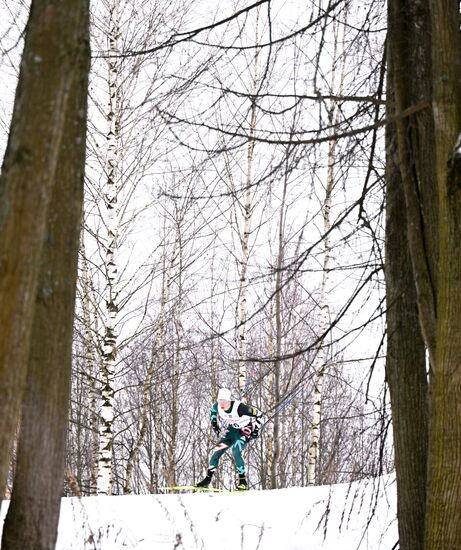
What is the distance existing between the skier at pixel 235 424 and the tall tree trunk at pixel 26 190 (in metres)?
7.79

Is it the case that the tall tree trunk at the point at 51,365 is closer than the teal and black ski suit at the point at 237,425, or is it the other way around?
the tall tree trunk at the point at 51,365

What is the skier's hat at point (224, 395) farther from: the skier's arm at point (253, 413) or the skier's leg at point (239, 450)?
the skier's leg at point (239, 450)

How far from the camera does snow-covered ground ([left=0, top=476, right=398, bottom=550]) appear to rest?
4.79 m

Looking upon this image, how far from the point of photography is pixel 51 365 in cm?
274

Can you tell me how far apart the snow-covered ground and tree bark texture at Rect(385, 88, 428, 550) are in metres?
0.45

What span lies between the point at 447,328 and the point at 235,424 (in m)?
6.89

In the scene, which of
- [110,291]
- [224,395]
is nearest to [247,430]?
[224,395]

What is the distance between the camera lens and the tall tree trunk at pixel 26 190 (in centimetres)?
204

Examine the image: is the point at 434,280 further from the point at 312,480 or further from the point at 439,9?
the point at 312,480

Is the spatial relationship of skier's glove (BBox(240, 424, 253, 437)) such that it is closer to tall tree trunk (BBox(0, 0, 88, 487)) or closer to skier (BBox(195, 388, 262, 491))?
skier (BBox(195, 388, 262, 491))

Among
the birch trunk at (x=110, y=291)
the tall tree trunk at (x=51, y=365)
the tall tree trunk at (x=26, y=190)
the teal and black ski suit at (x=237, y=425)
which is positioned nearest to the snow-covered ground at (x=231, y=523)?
the tall tree trunk at (x=51, y=365)

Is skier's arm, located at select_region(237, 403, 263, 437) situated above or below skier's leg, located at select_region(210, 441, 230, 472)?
above

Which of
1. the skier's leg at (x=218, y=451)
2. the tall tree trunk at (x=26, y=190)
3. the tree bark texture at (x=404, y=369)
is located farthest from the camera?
the skier's leg at (x=218, y=451)

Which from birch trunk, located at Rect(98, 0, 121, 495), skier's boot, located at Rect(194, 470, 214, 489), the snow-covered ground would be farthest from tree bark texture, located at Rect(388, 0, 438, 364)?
skier's boot, located at Rect(194, 470, 214, 489)
